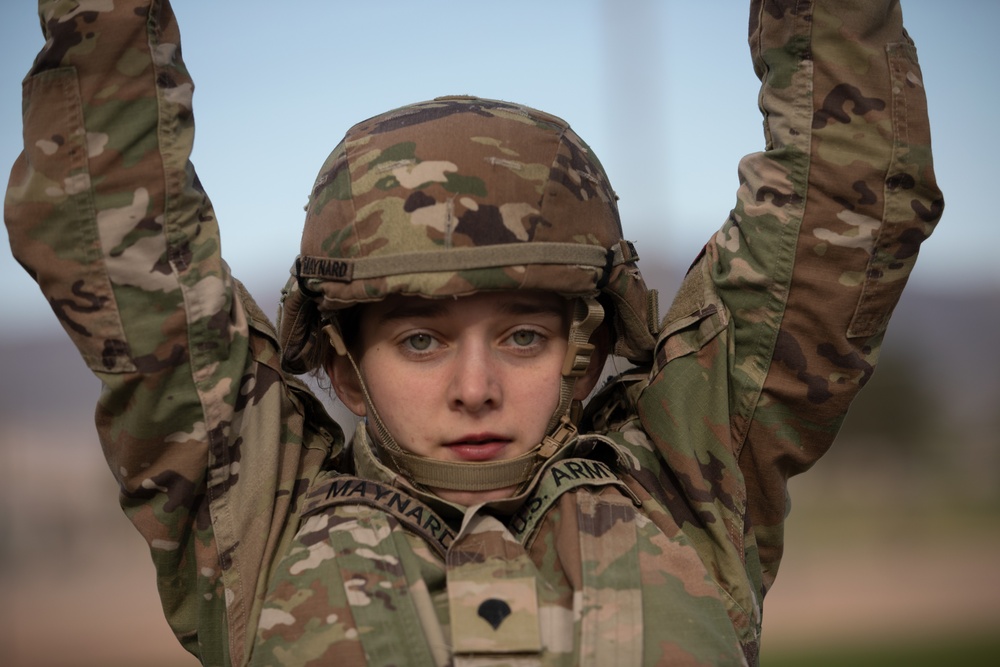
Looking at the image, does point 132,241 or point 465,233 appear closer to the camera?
point 132,241

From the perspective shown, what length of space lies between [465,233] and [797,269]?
0.89 meters

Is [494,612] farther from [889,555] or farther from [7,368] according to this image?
[7,368]

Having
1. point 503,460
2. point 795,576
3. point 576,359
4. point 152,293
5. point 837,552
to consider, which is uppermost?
point 152,293

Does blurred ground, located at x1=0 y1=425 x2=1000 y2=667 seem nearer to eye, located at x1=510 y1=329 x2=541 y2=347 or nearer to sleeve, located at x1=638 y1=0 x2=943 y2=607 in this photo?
sleeve, located at x1=638 y1=0 x2=943 y2=607

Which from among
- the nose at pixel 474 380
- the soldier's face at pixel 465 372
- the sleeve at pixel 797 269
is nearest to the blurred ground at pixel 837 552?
the sleeve at pixel 797 269

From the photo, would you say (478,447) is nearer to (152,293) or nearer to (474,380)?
(474,380)

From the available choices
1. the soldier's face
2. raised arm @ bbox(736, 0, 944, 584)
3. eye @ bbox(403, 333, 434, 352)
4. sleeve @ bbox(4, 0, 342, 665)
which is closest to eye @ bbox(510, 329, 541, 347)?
the soldier's face

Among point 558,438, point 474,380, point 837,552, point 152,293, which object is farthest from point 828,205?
point 837,552

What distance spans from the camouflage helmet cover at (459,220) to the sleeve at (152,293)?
341 mm

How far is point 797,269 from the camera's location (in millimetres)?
3072

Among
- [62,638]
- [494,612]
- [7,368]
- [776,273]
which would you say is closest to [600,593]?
[494,612]

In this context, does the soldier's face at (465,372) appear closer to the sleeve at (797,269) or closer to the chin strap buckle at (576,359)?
the chin strap buckle at (576,359)

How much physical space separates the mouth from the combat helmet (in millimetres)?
30

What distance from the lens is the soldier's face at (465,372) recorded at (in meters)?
2.99
